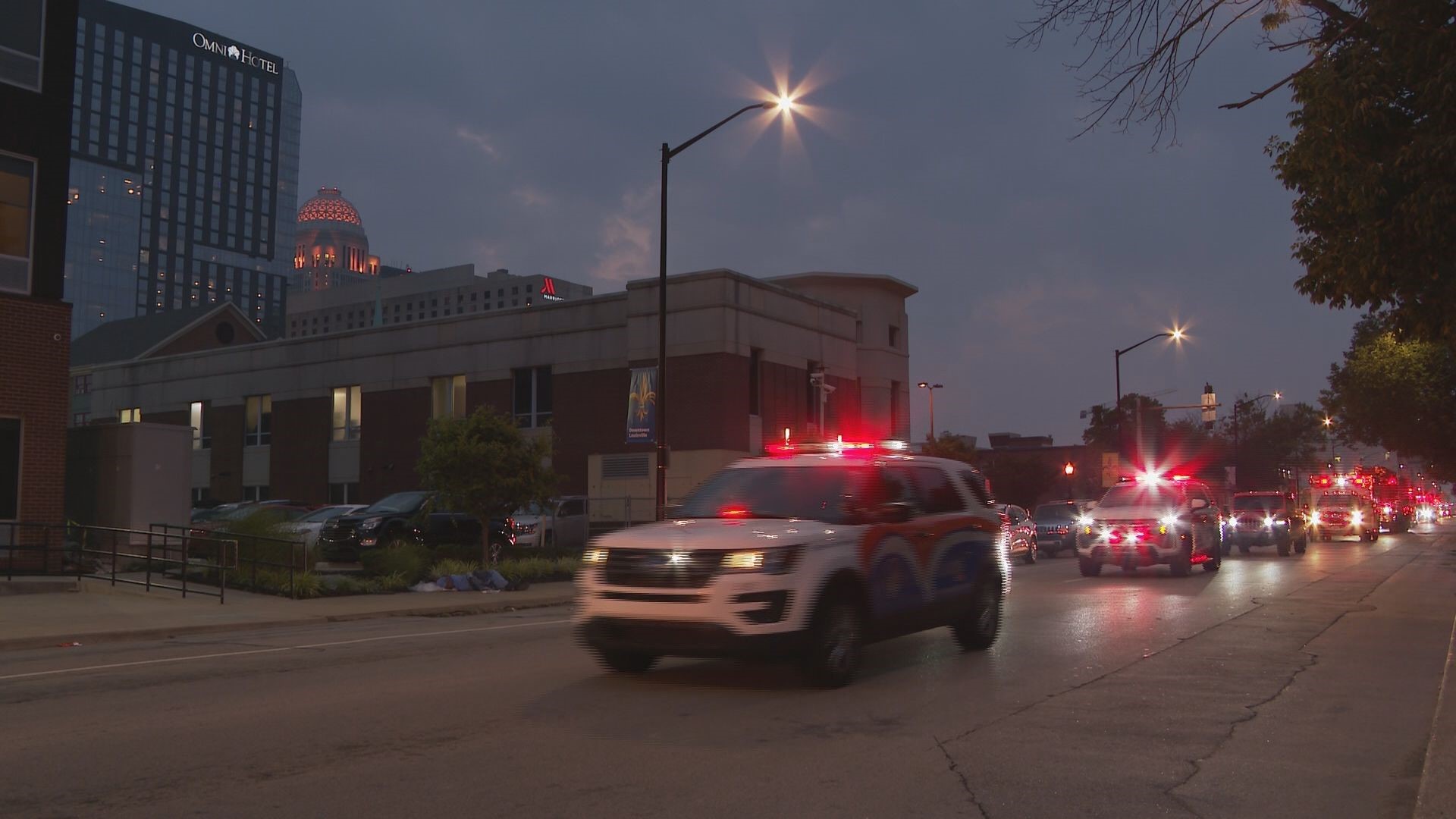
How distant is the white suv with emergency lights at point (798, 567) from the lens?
8.50 metres

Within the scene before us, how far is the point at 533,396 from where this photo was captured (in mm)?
45875

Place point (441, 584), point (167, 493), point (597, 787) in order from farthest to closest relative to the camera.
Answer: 1. point (167, 493)
2. point (441, 584)
3. point (597, 787)

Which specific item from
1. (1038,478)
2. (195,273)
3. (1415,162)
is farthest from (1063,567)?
(195,273)

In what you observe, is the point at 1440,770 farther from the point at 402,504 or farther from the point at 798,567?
the point at 402,504

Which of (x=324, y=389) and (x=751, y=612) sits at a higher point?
(x=324, y=389)

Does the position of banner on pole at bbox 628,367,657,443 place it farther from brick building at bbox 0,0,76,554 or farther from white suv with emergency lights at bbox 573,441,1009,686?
white suv with emergency lights at bbox 573,441,1009,686

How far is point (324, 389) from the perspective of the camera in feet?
168

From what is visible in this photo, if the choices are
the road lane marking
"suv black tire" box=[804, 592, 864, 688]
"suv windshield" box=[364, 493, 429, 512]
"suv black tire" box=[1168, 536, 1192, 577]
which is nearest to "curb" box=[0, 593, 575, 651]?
the road lane marking

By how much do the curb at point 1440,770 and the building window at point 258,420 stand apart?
51893 mm

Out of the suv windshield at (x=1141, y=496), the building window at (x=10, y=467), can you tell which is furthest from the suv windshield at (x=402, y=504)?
the suv windshield at (x=1141, y=496)

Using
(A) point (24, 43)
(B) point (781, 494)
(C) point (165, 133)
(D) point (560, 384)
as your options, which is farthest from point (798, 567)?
(C) point (165, 133)

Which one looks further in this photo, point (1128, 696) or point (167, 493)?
point (167, 493)

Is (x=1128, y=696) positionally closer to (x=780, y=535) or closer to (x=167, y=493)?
(x=780, y=535)

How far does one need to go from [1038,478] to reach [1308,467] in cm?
3436
